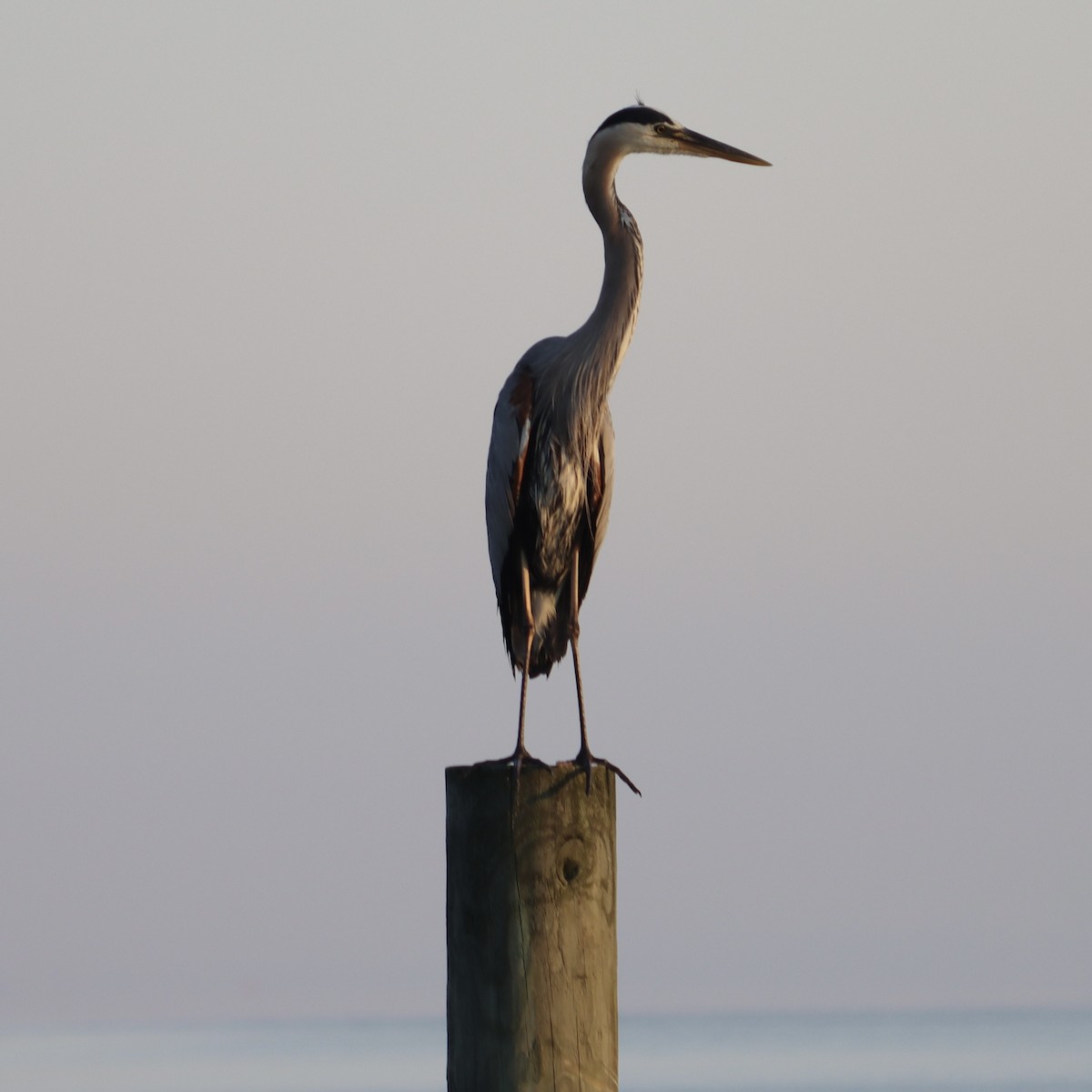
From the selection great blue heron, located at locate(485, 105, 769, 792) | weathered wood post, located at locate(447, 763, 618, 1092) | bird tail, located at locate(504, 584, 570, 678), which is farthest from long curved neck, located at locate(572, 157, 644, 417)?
weathered wood post, located at locate(447, 763, 618, 1092)

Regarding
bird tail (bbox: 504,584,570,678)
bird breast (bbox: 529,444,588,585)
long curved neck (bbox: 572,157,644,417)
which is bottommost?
bird tail (bbox: 504,584,570,678)

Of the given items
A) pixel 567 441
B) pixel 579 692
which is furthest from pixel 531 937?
pixel 567 441

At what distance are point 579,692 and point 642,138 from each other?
2243 millimetres

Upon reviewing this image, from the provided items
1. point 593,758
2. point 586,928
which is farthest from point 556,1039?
point 593,758

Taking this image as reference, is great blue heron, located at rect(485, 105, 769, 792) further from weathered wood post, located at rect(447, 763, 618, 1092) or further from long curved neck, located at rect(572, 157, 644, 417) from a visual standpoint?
weathered wood post, located at rect(447, 763, 618, 1092)

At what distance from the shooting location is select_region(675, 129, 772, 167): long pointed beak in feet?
26.4

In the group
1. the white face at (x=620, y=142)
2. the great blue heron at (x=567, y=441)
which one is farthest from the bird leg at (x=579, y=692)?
the white face at (x=620, y=142)

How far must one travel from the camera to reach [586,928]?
5195mm

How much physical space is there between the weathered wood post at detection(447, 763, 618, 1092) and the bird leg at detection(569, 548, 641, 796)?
18 centimetres

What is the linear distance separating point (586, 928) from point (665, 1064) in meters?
37.2

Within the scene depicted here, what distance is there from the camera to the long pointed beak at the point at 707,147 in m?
8.04

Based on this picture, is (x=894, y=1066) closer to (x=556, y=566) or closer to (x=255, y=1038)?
(x=255, y=1038)

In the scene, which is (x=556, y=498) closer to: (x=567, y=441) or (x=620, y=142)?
(x=567, y=441)

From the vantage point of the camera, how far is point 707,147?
8078 mm
